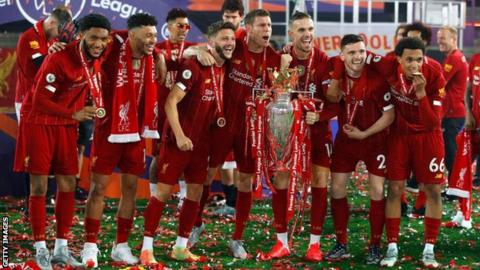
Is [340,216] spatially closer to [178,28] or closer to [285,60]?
[285,60]

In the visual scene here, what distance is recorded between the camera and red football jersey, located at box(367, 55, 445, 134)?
6.73m

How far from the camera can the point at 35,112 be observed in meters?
6.41

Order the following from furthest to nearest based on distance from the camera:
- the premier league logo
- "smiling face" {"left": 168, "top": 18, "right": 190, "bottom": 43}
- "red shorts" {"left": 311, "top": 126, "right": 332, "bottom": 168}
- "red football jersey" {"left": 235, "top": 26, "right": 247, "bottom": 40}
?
the premier league logo → "smiling face" {"left": 168, "top": 18, "right": 190, "bottom": 43} → "red football jersey" {"left": 235, "top": 26, "right": 247, "bottom": 40} → "red shorts" {"left": 311, "top": 126, "right": 332, "bottom": 168}

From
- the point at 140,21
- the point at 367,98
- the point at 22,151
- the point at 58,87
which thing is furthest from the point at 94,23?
the point at 367,98

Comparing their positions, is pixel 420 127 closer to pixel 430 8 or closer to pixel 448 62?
pixel 448 62

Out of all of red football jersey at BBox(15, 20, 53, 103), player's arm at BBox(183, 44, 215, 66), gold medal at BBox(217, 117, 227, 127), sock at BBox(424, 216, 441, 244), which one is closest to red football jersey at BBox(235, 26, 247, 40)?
player's arm at BBox(183, 44, 215, 66)

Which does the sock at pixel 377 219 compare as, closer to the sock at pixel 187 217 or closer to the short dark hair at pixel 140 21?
the sock at pixel 187 217

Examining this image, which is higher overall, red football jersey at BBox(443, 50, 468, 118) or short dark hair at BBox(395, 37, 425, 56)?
short dark hair at BBox(395, 37, 425, 56)

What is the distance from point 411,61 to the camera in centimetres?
666

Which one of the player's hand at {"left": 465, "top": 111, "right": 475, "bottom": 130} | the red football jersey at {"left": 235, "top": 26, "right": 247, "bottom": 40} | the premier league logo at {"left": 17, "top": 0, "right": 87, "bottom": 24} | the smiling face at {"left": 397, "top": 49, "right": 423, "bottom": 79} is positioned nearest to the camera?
the smiling face at {"left": 397, "top": 49, "right": 423, "bottom": 79}

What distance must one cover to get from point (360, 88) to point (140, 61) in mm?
1635

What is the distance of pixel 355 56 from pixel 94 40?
191cm

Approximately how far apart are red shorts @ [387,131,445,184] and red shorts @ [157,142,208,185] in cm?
139

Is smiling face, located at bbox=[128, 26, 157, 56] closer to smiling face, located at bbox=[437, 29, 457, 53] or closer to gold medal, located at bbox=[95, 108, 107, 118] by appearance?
gold medal, located at bbox=[95, 108, 107, 118]
